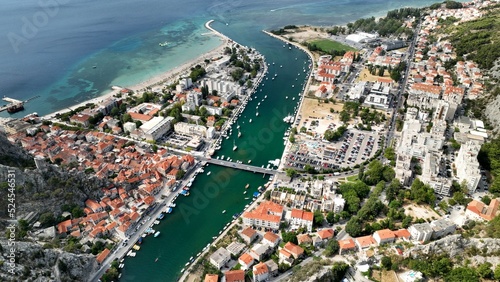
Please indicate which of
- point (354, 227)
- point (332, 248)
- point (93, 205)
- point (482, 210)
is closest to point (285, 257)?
point (332, 248)

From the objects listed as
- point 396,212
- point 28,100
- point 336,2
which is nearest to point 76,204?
point 396,212

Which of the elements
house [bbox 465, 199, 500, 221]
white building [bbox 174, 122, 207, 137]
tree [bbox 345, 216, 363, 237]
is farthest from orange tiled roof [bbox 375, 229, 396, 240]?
white building [bbox 174, 122, 207, 137]

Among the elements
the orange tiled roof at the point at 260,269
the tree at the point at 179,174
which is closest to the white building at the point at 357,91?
the tree at the point at 179,174

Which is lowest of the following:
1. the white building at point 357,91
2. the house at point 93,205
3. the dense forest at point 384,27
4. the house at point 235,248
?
the house at point 235,248

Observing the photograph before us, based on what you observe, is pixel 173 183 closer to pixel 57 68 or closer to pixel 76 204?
pixel 76 204

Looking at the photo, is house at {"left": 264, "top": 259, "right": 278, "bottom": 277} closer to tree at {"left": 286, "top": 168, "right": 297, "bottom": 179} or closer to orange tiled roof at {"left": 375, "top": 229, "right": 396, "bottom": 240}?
orange tiled roof at {"left": 375, "top": 229, "right": 396, "bottom": 240}

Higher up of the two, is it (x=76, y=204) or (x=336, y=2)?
(x=336, y=2)

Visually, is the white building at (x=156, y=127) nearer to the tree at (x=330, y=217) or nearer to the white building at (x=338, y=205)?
the white building at (x=338, y=205)
